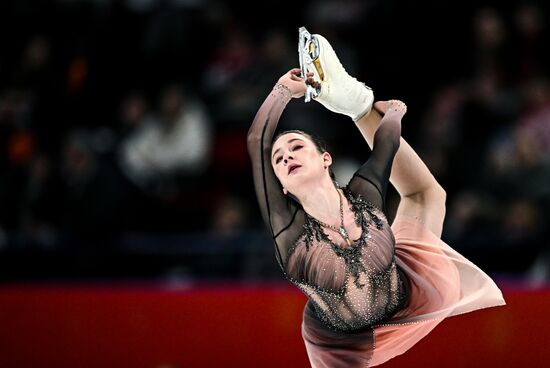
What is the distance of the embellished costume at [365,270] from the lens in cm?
318

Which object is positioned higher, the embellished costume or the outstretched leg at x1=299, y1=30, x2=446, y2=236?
the outstretched leg at x1=299, y1=30, x2=446, y2=236

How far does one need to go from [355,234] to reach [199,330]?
150 cm

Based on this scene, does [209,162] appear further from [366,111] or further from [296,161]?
[296,161]

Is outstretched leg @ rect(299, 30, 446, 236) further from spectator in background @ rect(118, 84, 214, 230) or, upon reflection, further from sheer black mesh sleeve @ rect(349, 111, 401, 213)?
spectator in background @ rect(118, 84, 214, 230)

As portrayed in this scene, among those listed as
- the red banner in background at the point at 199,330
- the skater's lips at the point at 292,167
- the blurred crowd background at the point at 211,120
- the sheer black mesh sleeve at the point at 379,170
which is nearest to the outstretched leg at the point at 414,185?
the sheer black mesh sleeve at the point at 379,170

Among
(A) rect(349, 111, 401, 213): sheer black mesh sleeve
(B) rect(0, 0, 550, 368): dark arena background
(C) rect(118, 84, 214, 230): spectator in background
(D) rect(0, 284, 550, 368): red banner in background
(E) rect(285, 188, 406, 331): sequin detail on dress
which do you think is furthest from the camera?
(C) rect(118, 84, 214, 230): spectator in background

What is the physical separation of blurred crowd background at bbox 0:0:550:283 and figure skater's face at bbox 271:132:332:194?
189 cm

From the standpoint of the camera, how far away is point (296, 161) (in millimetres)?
3213

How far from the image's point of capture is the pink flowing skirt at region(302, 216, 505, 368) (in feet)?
10.9

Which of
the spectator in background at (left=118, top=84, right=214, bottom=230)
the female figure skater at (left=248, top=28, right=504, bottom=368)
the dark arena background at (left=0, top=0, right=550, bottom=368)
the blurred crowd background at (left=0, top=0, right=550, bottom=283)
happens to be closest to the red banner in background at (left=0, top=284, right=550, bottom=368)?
the dark arena background at (left=0, top=0, right=550, bottom=368)

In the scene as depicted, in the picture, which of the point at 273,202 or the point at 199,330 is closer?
the point at 273,202

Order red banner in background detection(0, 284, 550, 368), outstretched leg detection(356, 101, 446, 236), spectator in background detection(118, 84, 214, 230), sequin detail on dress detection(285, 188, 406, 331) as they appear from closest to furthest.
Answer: sequin detail on dress detection(285, 188, 406, 331)
outstretched leg detection(356, 101, 446, 236)
red banner in background detection(0, 284, 550, 368)
spectator in background detection(118, 84, 214, 230)

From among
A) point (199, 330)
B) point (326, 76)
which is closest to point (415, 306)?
point (326, 76)

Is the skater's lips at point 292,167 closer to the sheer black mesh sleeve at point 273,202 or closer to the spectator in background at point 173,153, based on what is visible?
the sheer black mesh sleeve at point 273,202
